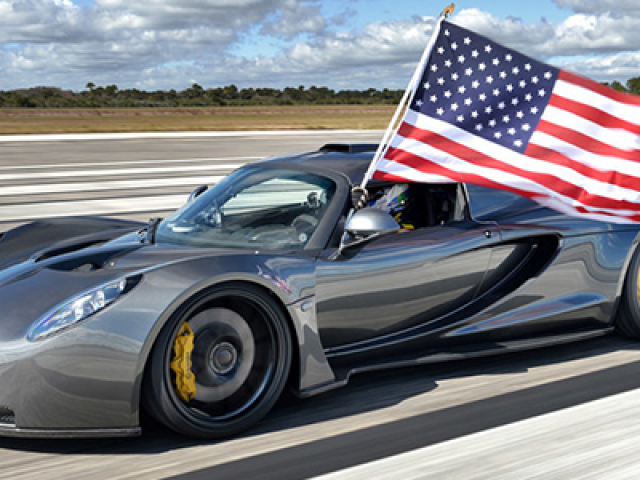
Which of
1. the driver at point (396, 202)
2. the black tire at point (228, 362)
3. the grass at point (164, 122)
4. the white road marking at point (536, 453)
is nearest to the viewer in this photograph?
the white road marking at point (536, 453)

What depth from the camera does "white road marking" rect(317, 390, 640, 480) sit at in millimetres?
3051

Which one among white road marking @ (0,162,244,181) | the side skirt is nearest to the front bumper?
the side skirt

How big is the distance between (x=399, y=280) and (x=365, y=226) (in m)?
0.35

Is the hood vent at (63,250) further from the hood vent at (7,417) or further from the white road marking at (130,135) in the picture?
→ the white road marking at (130,135)

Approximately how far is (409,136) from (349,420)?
1674 mm

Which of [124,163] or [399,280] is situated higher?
[399,280]

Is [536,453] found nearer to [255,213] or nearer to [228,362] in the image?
[228,362]

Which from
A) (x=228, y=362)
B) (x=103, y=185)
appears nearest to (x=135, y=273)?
(x=228, y=362)

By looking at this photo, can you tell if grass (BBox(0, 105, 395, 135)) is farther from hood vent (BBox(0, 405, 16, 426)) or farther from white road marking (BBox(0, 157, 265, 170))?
hood vent (BBox(0, 405, 16, 426))

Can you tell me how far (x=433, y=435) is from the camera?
3.46 m

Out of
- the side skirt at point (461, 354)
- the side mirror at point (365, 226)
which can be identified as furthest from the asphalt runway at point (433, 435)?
the side mirror at point (365, 226)

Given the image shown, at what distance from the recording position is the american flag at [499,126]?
4566 mm

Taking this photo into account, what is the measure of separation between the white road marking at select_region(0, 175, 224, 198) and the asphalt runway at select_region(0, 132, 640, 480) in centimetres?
1053

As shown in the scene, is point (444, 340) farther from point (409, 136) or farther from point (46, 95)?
point (46, 95)
